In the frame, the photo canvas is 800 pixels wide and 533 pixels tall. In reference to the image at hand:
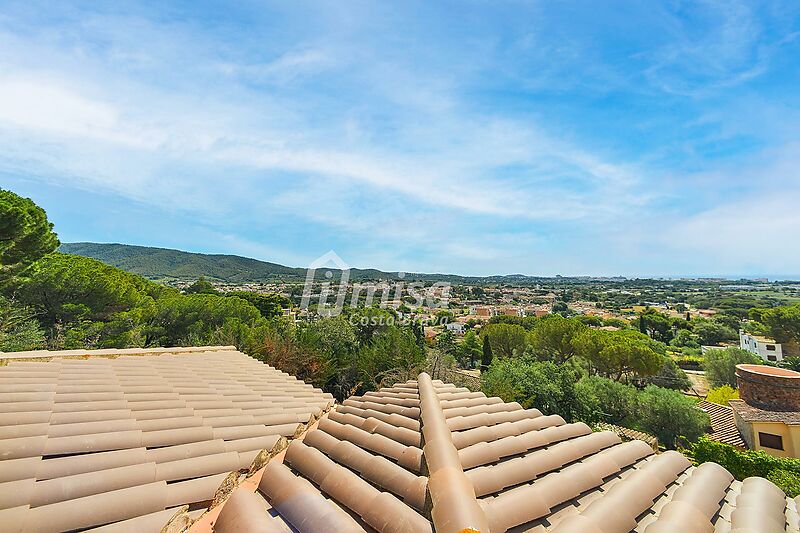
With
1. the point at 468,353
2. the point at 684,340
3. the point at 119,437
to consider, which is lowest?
the point at 468,353

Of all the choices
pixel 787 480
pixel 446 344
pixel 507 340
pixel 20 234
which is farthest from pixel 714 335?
pixel 20 234

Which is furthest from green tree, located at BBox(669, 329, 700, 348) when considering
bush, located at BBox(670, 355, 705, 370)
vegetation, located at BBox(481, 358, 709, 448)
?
vegetation, located at BBox(481, 358, 709, 448)

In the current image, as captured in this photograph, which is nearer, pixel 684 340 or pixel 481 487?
pixel 481 487

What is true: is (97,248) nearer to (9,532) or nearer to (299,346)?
(299,346)

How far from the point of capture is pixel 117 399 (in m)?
3.67

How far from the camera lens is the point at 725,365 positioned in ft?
86.2

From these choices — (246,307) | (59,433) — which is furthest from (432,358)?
(59,433)

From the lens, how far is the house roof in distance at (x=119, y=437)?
1.86m

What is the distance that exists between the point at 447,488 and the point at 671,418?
19.8 meters

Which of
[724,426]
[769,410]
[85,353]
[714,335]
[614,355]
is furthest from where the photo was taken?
[714,335]

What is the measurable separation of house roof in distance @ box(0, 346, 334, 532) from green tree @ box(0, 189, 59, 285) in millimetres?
11077

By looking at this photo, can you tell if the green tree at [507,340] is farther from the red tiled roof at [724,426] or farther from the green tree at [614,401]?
the red tiled roof at [724,426]

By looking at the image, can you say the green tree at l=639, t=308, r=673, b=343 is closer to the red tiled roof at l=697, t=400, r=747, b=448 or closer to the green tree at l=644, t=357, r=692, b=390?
the green tree at l=644, t=357, r=692, b=390

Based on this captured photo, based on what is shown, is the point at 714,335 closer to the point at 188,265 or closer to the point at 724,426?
the point at 724,426
